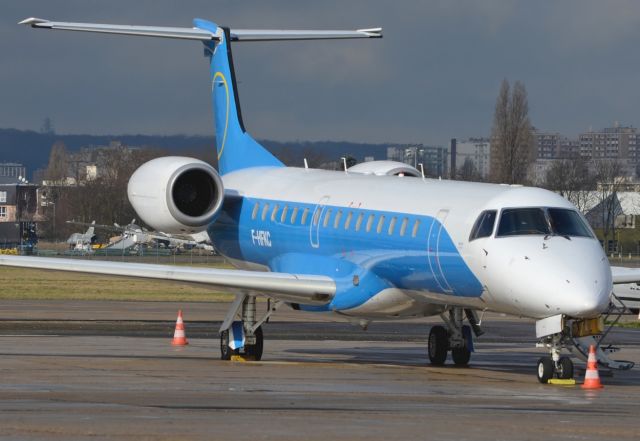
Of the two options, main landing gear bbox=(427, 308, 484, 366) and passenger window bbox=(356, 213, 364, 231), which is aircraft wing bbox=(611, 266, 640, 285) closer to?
main landing gear bbox=(427, 308, 484, 366)

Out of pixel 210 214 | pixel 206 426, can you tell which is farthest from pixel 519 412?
pixel 210 214

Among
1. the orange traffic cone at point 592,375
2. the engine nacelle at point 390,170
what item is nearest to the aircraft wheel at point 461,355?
the orange traffic cone at point 592,375

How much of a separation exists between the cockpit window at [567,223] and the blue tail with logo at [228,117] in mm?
9158

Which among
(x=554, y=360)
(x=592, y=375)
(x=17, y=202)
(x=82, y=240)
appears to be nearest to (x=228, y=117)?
(x=554, y=360)

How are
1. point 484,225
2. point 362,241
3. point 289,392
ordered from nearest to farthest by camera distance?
1. point 289,392
2. point 484,225
3. point 362,241

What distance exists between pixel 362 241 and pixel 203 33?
7738 millimetres

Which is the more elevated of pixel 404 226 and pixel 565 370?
pixel 404 226

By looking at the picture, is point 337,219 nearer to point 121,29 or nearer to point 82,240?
point 121,29

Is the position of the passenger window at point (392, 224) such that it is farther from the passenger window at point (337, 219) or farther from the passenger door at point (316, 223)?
the passenger door at point (316, 223)

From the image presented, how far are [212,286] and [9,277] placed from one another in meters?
38.1

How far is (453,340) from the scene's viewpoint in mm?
22656

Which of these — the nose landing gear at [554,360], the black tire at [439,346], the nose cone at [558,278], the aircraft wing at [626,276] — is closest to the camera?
the nose cone at [558,278]

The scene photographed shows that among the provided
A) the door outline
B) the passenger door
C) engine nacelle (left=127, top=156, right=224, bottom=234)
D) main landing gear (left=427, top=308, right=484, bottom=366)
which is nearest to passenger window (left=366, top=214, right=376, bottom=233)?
the passenger door

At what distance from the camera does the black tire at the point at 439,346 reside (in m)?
22.7
